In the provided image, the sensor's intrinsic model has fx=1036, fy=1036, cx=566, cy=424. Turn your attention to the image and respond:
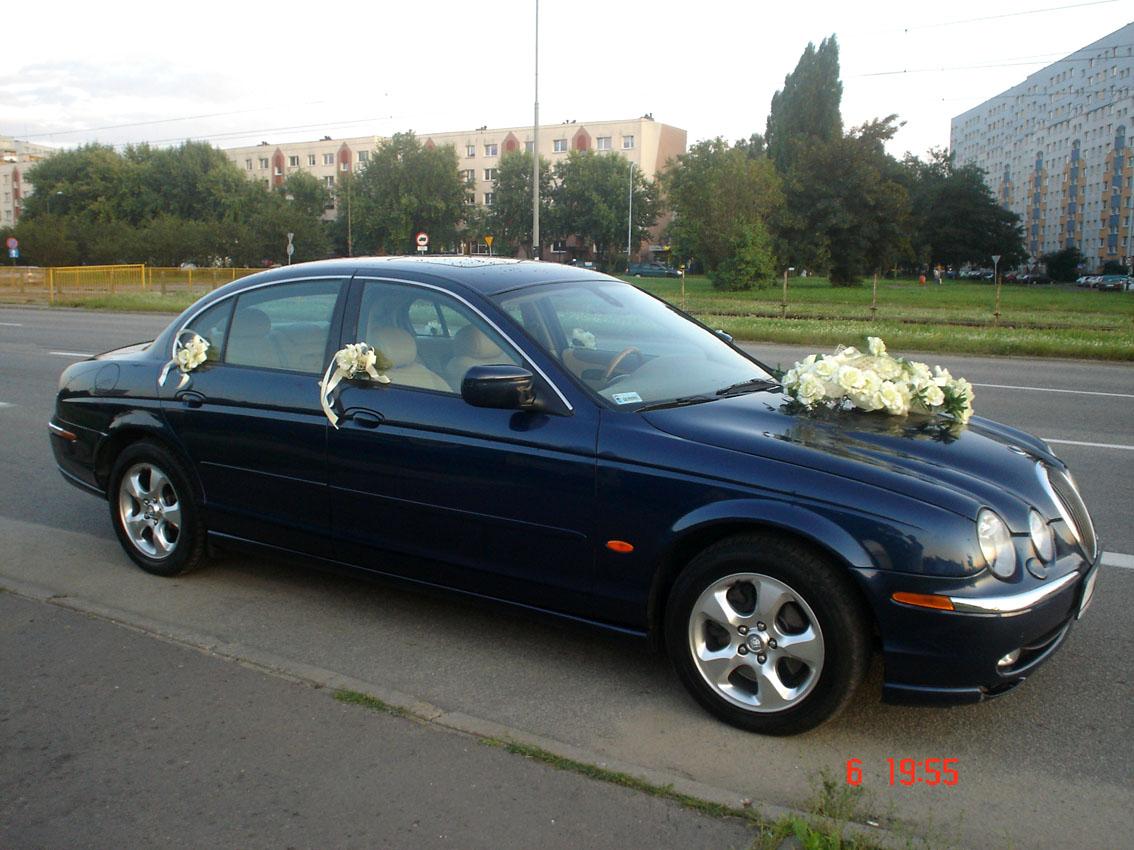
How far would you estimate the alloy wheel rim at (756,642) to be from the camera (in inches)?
136

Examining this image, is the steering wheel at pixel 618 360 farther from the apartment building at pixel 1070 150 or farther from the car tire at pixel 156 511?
the apartment building at pixel 1070 150

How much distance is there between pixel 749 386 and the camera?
455 cm

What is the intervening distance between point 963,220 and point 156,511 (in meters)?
98.3

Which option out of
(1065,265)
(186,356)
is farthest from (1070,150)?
(186,356)

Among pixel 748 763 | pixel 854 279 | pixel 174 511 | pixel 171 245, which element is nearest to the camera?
pixel 748 763

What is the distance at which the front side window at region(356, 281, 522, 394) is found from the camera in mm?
4316

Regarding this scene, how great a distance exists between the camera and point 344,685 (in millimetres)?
3947

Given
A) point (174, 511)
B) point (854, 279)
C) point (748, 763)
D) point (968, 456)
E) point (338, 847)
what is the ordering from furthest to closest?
point (854, 279) < point (174, 511) < point (968, 456) < point (748, 763) < point (338, 847)

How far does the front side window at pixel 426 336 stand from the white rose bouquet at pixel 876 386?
1.18 m

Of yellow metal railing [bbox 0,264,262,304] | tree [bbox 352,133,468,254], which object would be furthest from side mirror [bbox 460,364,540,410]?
tree [bbox 352,133,468,254]

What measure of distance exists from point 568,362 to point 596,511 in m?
0.69

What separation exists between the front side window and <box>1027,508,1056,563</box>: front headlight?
1.98 metres

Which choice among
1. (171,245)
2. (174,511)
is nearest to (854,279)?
(171,245)

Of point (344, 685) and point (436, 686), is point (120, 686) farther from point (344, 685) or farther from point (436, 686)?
point (436, 686)
